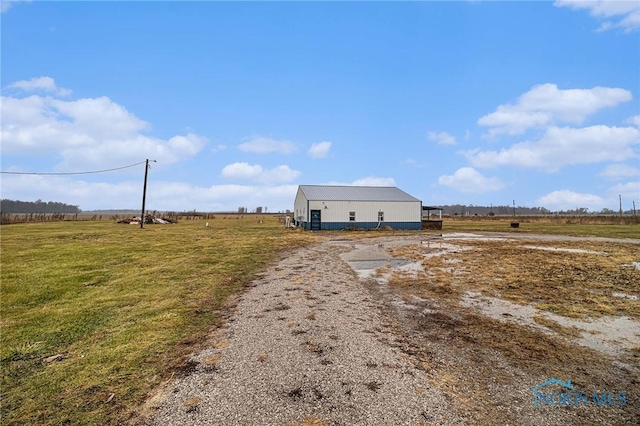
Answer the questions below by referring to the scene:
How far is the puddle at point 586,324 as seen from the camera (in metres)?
6.19

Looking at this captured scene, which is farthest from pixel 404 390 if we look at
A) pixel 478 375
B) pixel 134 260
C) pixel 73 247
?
pixel 73 247

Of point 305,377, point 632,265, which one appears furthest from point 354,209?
point 305,377

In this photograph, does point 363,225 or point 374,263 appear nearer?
point 374,263

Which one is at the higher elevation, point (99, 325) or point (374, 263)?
point (374, 263)

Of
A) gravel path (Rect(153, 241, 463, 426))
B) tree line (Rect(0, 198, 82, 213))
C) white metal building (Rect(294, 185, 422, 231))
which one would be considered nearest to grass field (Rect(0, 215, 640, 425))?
gravel path (Rect(153, 241, 463, 426))

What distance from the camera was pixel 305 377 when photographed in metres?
4.57

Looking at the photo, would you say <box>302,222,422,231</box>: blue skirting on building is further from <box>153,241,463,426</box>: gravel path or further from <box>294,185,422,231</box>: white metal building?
<box>153,241,463,426</box>: gravel path

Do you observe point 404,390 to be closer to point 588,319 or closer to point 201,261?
point 588,319

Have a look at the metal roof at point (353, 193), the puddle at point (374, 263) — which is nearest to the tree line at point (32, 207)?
the metal roof at point (353, 193)

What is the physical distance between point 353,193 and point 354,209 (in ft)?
10.3

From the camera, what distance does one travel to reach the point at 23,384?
16.3 ft

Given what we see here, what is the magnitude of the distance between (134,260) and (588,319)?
17651mm

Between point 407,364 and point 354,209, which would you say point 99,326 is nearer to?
point 407,364

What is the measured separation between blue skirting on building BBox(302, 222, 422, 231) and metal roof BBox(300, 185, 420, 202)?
3088mm
